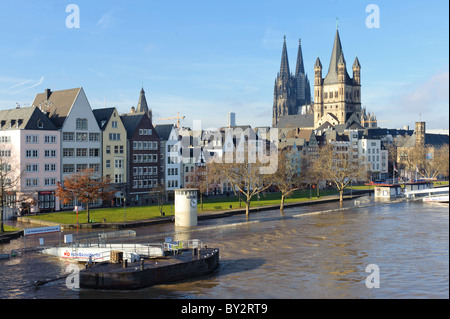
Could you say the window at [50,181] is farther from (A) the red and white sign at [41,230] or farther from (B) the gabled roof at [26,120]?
(A) the red and white sign at [41,230]

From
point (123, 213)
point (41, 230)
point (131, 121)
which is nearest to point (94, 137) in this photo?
point (131, 121)

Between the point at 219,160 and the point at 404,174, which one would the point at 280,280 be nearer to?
the point at 219,160

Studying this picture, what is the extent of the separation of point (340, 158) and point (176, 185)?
37064 mm

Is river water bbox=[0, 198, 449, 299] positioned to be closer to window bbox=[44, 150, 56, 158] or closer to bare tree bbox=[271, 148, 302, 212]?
bare tree bbox=[271, 148, 302, 212]

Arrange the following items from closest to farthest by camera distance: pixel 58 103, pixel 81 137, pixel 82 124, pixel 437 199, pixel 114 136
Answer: pixel 81 137
pixel 82 124
pixel 58 103
pixel 114 136
pixel 437 199

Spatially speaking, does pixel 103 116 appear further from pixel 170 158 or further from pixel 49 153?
pixel 170 158

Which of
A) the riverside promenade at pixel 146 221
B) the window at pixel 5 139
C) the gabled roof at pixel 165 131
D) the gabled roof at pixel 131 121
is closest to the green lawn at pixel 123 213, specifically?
the riverside promenade at pixel 146 221

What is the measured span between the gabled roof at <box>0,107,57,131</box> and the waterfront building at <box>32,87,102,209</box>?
2593mm

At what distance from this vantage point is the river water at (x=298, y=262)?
124 feet

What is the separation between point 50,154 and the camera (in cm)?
8412

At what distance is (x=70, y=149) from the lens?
3438 inches

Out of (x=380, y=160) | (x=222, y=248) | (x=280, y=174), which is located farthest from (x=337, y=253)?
(x=380, y=160)

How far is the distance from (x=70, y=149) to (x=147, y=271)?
169 ft
